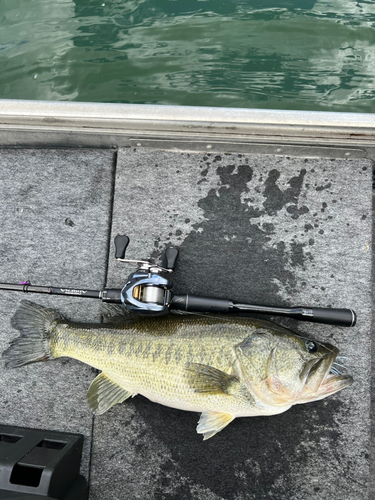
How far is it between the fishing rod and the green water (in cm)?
192

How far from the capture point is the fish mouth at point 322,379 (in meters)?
1.71

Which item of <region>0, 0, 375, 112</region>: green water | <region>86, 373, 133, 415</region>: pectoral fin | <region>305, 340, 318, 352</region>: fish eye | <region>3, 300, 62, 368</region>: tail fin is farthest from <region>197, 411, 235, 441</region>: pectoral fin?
<region>0, 0, 375, 112</region>: green water

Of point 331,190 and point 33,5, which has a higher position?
point 33,5

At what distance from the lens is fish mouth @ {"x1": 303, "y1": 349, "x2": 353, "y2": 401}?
1.71m

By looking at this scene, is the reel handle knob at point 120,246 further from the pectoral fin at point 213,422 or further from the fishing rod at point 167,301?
the pectoral fin at point 213,422

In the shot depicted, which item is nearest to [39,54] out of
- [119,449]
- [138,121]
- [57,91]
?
[57,91]

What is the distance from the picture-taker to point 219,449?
2055 mm

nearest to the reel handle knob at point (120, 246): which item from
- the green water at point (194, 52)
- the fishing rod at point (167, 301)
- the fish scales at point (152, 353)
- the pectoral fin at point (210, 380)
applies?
the fishing rod at point (167, 301)

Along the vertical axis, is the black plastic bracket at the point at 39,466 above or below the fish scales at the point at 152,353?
Answer: below

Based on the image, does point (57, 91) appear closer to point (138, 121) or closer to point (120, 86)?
point (120, 86)

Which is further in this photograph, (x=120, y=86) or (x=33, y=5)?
(x=33, y=5)

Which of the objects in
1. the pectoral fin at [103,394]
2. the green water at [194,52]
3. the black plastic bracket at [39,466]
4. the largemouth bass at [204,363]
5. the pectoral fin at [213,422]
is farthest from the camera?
the green water at [194,52]

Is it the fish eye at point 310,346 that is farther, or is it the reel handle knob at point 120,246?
the reel handle knob at point 120,246

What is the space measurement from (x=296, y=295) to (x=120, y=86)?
2438 mm
